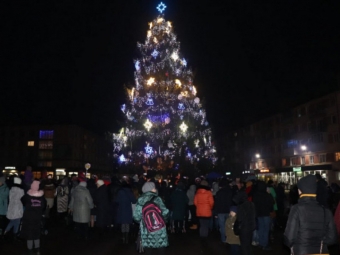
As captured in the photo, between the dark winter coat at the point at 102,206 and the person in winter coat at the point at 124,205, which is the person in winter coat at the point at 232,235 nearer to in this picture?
the person in winter coat at the point at 124,205

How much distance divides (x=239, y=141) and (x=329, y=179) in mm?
40686

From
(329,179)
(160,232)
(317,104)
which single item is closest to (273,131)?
(317,104)

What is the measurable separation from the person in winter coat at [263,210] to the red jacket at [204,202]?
6.32 feet

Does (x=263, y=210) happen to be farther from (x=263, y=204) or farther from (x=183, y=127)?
(x=183, y=127)

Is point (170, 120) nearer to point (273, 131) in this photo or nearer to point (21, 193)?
point (21, 193)

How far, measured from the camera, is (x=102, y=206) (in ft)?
46.9

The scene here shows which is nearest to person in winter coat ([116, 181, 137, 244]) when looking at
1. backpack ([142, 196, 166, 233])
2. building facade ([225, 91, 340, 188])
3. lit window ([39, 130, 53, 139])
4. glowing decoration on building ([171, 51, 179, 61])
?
backpack ([142, 196, 166, 233])

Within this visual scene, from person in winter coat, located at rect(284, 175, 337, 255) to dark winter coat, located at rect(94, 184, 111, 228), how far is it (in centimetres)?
980

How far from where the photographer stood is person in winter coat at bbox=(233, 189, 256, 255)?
8680mm

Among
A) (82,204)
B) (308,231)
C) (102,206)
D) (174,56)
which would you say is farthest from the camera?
(174,56)

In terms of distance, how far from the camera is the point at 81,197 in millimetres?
13734

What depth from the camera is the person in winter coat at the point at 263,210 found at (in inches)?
479

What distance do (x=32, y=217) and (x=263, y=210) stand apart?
A: 6.44 meters

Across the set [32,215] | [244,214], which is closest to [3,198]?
[32,215]
